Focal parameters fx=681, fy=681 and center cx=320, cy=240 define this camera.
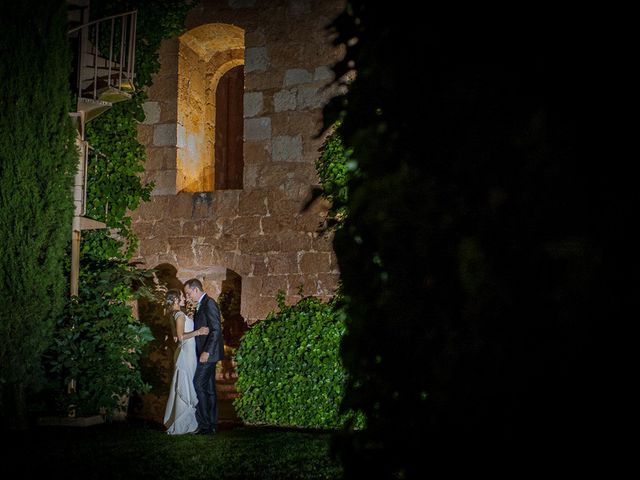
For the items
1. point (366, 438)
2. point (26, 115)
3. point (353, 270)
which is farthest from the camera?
point (26, 115)

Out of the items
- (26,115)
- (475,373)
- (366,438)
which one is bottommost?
(366,438)

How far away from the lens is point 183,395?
21.5 ft

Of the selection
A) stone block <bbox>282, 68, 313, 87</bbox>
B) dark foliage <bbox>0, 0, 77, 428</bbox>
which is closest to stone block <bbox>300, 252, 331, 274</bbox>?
stone block <bbox>282, 68, 313, 87</bbox>

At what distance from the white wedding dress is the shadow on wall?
1289 mm

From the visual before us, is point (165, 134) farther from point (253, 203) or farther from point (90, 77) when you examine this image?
point (253, 203)

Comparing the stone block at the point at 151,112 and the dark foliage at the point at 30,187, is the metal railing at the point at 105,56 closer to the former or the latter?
the stone block at the point at 151,112

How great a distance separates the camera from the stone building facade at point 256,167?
7.81 meters

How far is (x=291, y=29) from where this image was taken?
26.6ft

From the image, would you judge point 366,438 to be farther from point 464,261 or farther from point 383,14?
point 383,14

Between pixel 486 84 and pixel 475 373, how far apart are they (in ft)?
2.15

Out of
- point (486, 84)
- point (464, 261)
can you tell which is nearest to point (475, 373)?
point (464, 261)

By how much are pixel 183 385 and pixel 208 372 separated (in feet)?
0.98

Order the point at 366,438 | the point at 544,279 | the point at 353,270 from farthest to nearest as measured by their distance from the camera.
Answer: the point at 353,270 → the point at 366,438 → the point at 544,279

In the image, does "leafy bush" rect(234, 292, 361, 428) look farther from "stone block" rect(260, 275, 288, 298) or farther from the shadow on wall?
the shadow on wall
